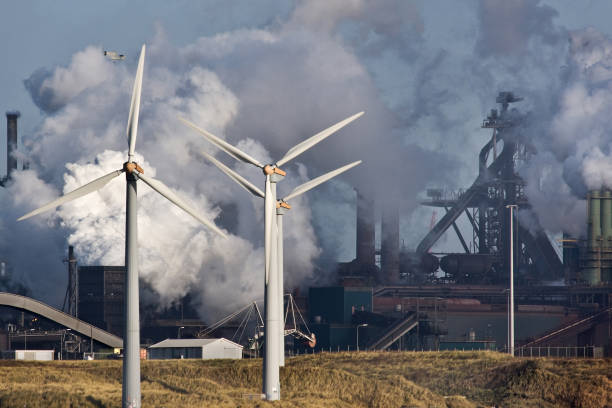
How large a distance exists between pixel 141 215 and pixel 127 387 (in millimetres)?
112087

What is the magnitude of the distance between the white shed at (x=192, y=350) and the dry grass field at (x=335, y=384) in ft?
72.3

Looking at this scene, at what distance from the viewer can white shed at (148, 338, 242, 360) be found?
133250 millimetres

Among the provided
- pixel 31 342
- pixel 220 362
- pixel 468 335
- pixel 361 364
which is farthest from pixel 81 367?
pixel 468 335

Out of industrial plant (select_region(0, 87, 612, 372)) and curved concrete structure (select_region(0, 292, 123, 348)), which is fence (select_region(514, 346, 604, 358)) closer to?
industrial plant (select_region(0, 87, 612, 372))

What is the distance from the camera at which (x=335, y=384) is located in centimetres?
9181

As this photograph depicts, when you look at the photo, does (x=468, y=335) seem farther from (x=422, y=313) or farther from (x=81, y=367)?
(x=81, y=367)

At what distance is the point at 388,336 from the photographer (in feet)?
550

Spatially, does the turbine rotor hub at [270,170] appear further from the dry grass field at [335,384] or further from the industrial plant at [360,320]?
the industrial plant at [360,320]

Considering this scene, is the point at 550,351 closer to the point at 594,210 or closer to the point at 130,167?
the point at 594,210

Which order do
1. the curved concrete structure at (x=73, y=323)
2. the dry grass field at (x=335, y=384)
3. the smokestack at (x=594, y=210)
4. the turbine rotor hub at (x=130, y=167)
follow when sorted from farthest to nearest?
the smokestack at (x=594, y=210) < the curved concrete structure at (x=73, y=323) < the dry grass field at (x=335, y=384) < the turbine rotor hub at (x=130, y=167)

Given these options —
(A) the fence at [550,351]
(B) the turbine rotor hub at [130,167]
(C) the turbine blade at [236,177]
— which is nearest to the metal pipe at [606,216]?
(A) the fence at [550,351]

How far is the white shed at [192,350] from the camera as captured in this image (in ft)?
437

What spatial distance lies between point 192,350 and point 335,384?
45117mm

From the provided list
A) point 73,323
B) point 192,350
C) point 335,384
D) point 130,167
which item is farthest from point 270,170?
point 73,323
